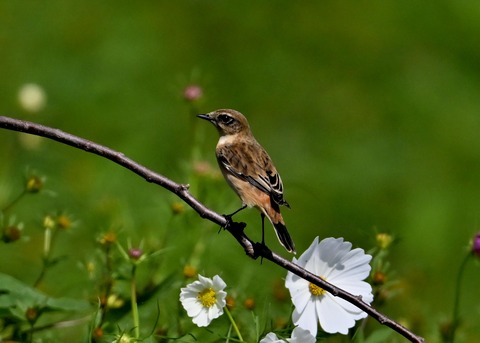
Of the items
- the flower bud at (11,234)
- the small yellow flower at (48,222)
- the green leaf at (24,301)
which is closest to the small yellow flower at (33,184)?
the small yellow flower at (48,222)

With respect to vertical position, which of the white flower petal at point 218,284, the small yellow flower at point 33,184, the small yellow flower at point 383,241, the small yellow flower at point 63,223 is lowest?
the white flower petal at point 218,284

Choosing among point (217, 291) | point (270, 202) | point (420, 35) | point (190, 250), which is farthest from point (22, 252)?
point (420, 35)

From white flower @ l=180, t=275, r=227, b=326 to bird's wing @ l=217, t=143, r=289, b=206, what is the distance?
0.54 meters

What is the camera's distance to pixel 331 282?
2.58m

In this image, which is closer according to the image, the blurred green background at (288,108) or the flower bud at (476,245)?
the flower bud at (476,245)

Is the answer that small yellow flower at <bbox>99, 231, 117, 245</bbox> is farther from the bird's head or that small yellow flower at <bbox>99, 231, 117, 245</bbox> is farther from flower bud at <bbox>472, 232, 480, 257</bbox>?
flower bud at <bbox>472, 232, 480, 257</bbox>

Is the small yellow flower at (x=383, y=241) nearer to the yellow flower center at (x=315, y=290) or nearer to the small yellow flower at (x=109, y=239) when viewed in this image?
the yellow flower center at (x=315, y=290)

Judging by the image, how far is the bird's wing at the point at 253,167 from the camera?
308 centimetres

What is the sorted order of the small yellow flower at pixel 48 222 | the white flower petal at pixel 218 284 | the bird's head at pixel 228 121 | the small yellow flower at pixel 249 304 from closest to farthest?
the white flower petal at pixel 218 284 → the small yellow flower at pixel 249 304 → the small yellow flower at pixel 48 222 → the bird's head at pixel 228 121

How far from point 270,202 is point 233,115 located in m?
0.60

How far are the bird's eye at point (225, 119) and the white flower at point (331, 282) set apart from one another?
43.3 inches

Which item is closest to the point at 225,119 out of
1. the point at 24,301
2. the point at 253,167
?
the point at 253,167

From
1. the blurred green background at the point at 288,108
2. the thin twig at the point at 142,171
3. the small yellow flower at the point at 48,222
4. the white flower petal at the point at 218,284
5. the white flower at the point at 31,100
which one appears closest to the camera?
the thin twig at the point at 142,171

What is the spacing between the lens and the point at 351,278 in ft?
8.43
